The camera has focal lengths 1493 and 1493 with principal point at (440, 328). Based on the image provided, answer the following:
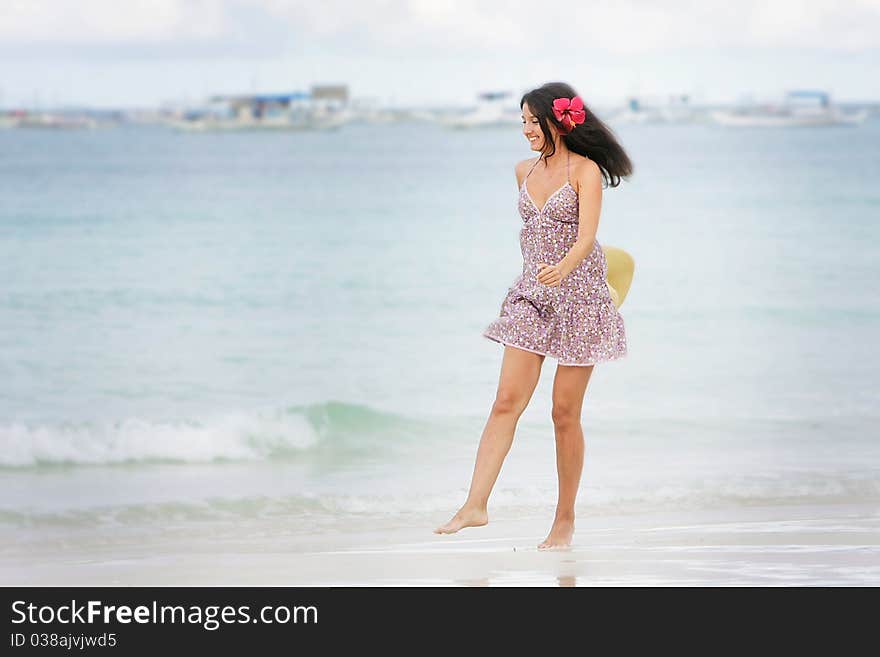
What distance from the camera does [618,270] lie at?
4.38 metres

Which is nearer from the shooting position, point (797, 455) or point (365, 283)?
point (797, 455)

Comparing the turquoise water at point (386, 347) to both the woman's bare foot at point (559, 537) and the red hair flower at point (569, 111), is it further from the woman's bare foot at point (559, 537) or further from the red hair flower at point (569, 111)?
the red hair flower at point (569, 111)

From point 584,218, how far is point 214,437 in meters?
4.19

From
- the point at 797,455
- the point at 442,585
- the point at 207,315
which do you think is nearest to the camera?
the point at 442,585

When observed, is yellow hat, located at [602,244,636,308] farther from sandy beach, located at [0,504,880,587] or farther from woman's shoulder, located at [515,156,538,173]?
sandy beach, located at [0,504,880,587]

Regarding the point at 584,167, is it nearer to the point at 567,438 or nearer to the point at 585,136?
the point at 585,136

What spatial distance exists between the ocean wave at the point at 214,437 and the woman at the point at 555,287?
3289 millimetres

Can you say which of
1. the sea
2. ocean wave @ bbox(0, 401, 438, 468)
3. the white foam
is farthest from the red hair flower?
the white foam

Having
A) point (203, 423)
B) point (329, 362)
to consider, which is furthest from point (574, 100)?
point (329, 362)

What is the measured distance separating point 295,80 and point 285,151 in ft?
6.99

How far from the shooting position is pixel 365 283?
15859 mm

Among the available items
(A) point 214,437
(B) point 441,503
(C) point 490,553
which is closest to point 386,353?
(A) point 214,437
